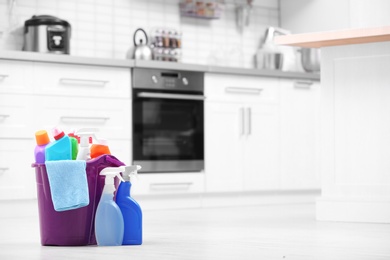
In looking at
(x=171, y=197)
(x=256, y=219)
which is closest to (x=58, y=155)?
(x=256, y=219)

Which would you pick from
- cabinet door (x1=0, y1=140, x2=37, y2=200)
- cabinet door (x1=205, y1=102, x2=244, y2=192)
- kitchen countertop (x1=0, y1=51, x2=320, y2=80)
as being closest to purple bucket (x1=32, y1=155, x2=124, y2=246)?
cabinet door (x1=0, y1=140, x2=37, y2=200)

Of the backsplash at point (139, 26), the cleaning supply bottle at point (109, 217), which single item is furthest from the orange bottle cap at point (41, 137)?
the backsplash at point (139, 26)

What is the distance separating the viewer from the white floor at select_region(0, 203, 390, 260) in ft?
8.65

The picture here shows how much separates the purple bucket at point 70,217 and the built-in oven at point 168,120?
222 cm

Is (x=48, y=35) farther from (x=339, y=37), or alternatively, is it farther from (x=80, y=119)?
(x=339, y=37)

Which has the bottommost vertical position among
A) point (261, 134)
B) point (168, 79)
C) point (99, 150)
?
point (99, 150)

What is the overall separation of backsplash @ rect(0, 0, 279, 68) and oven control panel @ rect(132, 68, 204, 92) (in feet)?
1.79

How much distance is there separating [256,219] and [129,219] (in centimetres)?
Answer: 152

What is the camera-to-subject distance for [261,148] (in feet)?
19.2

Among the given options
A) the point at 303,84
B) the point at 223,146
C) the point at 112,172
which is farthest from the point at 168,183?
the point at 112,172

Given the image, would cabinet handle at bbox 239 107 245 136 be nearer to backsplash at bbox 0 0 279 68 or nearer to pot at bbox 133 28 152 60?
backsplash at bbox 0 0 279 68

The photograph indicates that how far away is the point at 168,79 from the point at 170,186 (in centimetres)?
68

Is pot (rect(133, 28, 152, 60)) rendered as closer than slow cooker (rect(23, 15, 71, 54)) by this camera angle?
No

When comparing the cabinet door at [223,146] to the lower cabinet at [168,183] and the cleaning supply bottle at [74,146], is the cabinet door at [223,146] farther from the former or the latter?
the cleaning supply bottle at [74,146]
